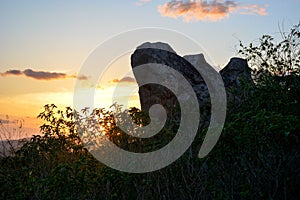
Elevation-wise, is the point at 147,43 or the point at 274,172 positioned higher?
the point at 147,43

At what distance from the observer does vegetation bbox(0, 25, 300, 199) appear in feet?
20.6

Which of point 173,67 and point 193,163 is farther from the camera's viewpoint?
point 173,67

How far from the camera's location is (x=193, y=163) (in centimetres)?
720

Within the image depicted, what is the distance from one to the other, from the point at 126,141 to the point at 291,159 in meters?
3.23

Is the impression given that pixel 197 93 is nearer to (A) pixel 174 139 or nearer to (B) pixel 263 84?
(B) pixel 263 84

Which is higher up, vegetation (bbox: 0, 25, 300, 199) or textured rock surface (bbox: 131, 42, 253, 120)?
textured rock surface (bbox: 131, 42, 253, 120)

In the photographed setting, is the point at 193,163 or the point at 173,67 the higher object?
the point at 173,67

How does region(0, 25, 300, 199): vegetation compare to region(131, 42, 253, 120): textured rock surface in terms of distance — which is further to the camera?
region(131, 42, 253, 120): textured rock surface

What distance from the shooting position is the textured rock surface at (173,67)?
515 inches

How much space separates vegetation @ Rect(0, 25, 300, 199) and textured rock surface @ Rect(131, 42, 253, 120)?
357 centimetres

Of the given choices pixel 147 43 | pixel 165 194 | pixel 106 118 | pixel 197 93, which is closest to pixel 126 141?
pixel 106 118

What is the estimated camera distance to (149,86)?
1343cm

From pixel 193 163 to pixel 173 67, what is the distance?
263 inches

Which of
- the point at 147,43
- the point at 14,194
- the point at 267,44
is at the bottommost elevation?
the point at 14,194
